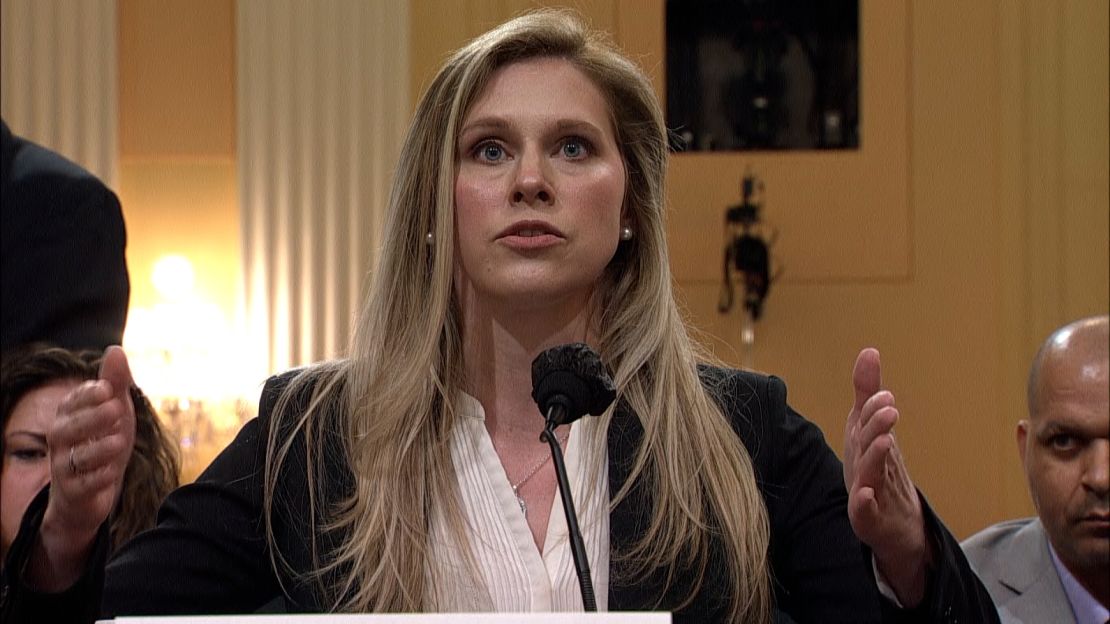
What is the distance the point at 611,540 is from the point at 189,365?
4984 mm

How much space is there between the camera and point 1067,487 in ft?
8.26

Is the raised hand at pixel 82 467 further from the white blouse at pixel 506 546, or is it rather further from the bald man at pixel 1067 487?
the bald man at pixel 1067 487

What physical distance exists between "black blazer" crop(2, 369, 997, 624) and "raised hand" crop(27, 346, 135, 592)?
0.14 ft

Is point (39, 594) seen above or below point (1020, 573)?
above

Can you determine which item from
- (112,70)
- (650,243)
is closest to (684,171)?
(112,70)

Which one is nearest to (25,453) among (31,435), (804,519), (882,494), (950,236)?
(31,435)

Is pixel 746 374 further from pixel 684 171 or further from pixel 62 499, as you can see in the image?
pixel 684 171

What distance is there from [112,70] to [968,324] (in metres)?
4.02

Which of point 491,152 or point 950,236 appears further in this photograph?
point 950,236

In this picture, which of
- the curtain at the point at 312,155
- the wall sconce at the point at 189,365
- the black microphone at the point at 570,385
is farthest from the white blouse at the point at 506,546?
the curtain at the point at 312,155

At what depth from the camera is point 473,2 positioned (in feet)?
23.4

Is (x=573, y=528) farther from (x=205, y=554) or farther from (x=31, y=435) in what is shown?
(x=31, y=435)

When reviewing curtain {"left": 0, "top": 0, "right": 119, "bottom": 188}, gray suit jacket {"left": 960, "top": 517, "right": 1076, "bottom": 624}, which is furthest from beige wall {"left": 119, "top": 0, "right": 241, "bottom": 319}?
gray suit jacket {"left": 960, "top": 517, "right": 1076, "bottom": 624}

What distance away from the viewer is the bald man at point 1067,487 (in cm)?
252
